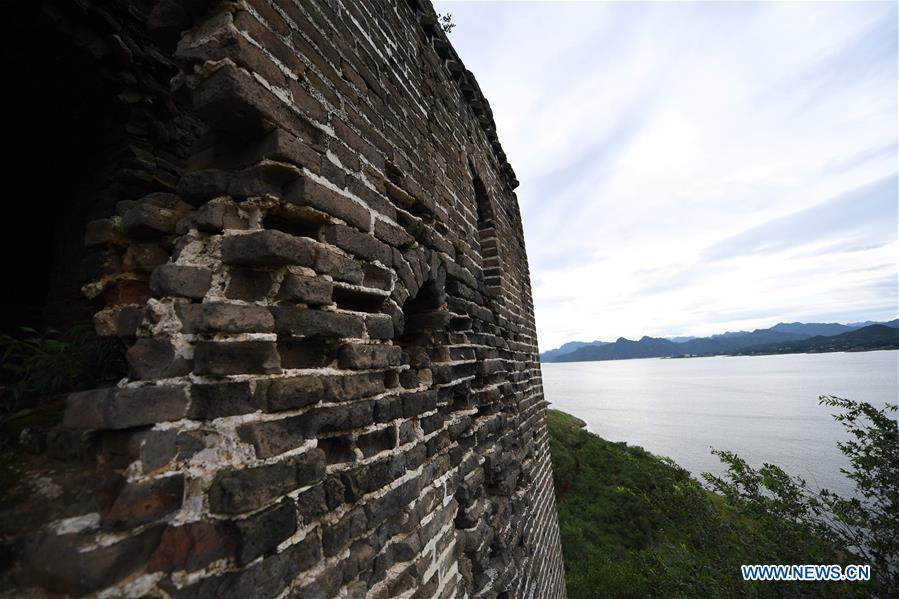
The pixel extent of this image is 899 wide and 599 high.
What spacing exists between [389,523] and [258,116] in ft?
5.07

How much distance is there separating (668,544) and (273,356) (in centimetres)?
1119

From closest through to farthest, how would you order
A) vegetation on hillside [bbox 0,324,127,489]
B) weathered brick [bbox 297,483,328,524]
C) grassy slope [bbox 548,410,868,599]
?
1. weathered brick [bbox 297,483,328,524]
2. vegetation on hillside [bbox 0,324,127,489]
3. grassy slope [bbox 548,410,868,599]

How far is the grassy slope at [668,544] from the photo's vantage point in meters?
6.82

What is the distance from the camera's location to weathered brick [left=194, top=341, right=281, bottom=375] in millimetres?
1088

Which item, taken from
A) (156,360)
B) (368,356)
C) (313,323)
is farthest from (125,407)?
(368,356)

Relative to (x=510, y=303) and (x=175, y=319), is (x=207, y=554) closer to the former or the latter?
(x=175, y=319)

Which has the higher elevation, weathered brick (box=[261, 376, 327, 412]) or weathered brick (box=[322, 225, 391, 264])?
weathered brick (box=[322, 225, 391, 264])

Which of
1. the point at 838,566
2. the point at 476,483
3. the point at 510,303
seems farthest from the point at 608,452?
the point at 476,483

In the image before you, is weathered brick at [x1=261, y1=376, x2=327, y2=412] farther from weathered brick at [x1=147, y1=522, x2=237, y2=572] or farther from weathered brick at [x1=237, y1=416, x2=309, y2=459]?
weathered brick at [x1=147, y1=522, x2=237, y2=572]

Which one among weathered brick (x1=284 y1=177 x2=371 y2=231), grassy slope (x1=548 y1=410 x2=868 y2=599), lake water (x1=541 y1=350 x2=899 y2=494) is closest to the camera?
weathered brick (x1=284 y1=177 x2=371 y2=231)

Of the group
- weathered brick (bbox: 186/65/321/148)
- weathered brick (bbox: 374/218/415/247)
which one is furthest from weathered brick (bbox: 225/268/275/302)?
weathered brick (bbox: 374/218/415/247)

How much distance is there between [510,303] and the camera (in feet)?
15.0

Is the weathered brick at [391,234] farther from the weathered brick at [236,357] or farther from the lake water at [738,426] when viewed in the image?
the lake water at [738,426]

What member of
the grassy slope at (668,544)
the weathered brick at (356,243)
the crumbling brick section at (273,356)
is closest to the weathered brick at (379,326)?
the crumbling brick section at (273,356)
